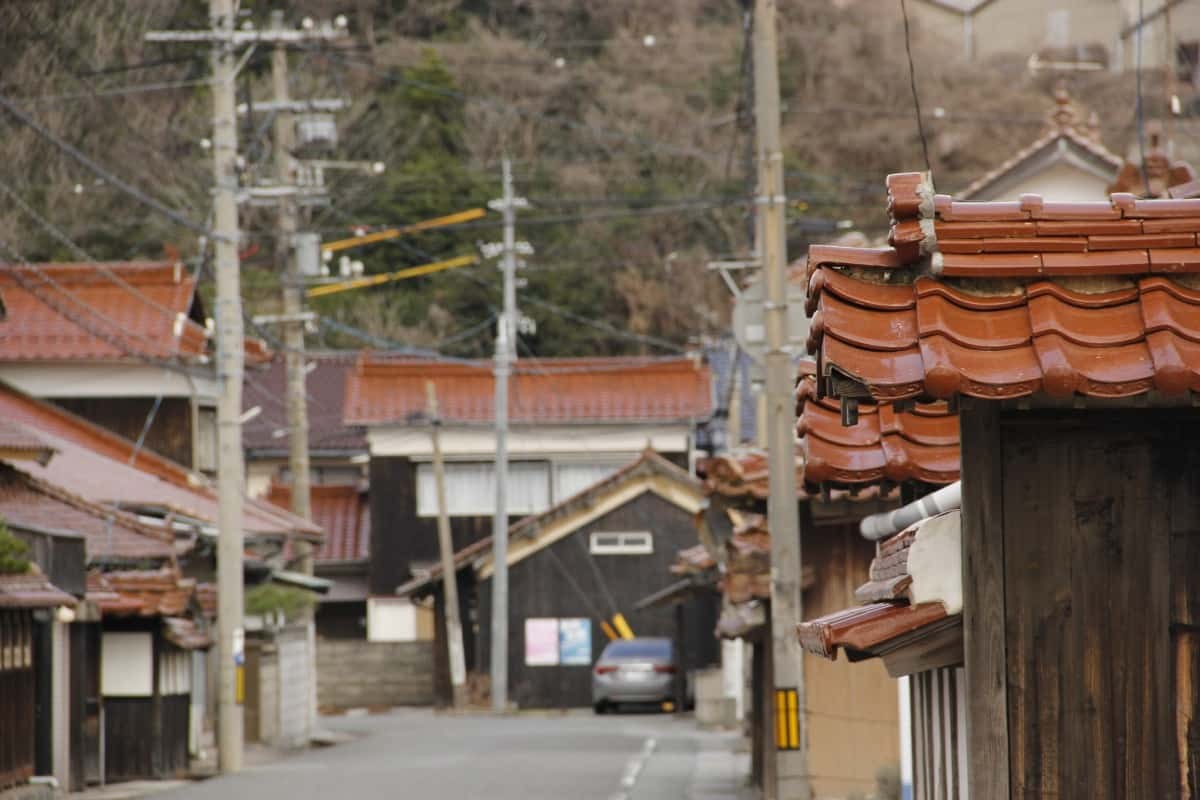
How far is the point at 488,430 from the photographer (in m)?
51.7

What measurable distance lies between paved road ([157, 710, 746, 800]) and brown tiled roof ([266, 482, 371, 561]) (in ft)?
46.0

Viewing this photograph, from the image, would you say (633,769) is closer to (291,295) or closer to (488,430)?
(291,295)

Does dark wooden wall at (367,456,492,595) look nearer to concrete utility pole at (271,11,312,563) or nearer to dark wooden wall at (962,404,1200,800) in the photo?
concrete utility pole at (271,11,312,563)

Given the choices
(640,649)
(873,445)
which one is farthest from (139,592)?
(640,649)

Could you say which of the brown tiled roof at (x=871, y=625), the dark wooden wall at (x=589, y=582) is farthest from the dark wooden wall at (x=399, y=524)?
the brown tiled roof at (x=871, y=625)

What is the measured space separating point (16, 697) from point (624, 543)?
29.1 m

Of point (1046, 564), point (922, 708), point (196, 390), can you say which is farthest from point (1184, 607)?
point (196, 390)

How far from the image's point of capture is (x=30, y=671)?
21562mm

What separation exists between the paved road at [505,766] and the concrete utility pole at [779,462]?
4475 millimetres

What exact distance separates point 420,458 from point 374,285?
5763 millimetres

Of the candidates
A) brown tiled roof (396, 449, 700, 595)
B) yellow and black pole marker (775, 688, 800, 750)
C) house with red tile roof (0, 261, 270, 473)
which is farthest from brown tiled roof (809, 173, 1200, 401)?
brown tiled roof (396, 449, 700, 595)

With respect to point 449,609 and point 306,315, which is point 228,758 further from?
point 449,609

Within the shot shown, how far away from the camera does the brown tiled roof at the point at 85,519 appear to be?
941 inches

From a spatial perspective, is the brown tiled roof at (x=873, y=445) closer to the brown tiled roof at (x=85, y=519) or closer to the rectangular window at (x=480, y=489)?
the brown tiled roof at (x=85, y=519)
